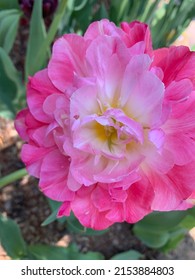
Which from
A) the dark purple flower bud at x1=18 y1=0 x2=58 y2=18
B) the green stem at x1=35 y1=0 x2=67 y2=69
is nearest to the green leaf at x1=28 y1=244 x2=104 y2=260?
the green stem at x1=35 y1=0 x2=67 y2=69

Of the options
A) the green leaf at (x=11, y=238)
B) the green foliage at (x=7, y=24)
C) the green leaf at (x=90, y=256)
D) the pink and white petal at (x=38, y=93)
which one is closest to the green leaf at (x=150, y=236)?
the green leaf at (x=90, y=256)

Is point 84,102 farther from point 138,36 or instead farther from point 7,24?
point 7,24

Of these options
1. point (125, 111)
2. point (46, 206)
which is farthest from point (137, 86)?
point (46, 206)

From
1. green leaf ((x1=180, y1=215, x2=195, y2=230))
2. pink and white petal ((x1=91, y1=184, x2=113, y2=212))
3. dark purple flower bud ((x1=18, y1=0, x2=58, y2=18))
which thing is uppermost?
pink and white petal ((x1=91, y1=184, x2=113, y2=212))

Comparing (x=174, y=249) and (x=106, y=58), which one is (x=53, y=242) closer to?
(x=174, y=249)

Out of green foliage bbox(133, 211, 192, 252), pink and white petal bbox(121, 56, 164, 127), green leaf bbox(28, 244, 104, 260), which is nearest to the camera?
pink and white petal bbox(121, 56, 164, 127)

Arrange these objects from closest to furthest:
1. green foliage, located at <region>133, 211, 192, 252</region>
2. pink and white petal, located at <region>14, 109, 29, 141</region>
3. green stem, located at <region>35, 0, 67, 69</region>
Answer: pink and white petal, located at <region>14, 109, 29, 141</region>
green stem, located at <region>35, 0, 67, 69</region>
green foliage, located at <region>133, 211, 192, 252</region>

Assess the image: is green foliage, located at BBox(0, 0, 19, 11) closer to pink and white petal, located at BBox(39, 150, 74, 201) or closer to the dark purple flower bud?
the dark purple flower bud

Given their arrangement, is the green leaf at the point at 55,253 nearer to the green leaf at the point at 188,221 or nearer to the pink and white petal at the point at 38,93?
the green leaf at the point at 188,221
